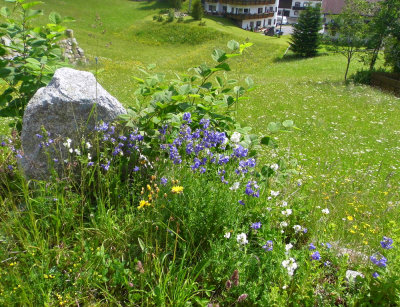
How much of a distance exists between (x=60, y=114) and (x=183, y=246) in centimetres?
228

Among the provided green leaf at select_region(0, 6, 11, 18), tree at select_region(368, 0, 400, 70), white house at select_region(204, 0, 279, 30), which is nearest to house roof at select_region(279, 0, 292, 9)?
white house at select_region(204, 0, 279, 30)

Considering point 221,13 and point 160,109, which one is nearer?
point 160,109

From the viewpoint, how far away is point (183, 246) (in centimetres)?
305

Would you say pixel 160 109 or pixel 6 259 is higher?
pixel 160 109

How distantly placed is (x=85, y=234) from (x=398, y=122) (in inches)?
636

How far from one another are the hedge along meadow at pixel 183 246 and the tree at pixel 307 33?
39732 millimetres


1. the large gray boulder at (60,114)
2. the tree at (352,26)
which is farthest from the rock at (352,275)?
the tree at (352,26)

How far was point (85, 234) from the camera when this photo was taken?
347 cm

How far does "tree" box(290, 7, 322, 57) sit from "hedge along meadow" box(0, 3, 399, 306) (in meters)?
39.7

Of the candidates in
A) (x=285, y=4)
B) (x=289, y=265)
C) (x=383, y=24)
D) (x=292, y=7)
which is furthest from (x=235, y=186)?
(x=285, y=4)

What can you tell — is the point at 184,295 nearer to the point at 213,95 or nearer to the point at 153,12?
the point at 213,95

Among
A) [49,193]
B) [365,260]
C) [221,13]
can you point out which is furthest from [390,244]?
[221,13]

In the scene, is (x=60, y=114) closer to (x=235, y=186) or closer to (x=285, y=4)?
(x=235, y=186)

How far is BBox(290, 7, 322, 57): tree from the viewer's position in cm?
3881
